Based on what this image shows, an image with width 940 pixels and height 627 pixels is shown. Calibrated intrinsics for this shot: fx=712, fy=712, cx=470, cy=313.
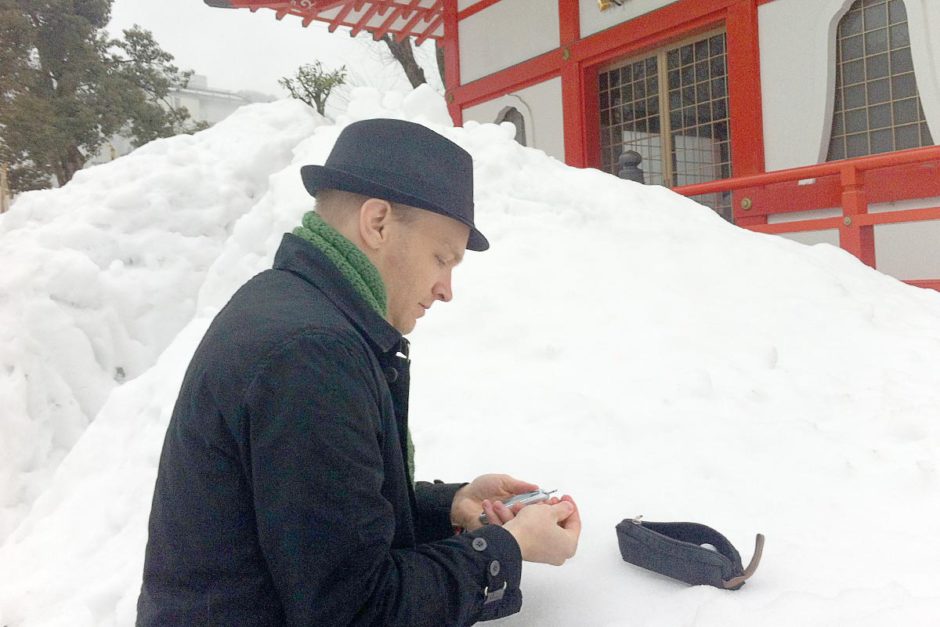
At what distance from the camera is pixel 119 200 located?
4844mm

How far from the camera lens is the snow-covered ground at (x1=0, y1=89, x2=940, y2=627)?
6.36 ft

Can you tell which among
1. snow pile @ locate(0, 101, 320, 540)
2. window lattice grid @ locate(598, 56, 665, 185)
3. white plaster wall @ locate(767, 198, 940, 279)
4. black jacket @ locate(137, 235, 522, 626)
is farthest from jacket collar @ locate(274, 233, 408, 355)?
window lattice grid @ locate(598, 56, 665, 185)

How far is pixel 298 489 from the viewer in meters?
1.03

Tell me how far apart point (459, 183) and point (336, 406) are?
1.79ft

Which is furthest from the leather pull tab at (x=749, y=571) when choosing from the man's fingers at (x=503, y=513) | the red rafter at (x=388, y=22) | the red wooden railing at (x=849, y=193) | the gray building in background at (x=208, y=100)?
the gray building in background at (x=208, y=100)

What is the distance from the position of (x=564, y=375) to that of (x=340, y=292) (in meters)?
1.75

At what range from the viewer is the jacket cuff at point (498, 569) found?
1.23 metres

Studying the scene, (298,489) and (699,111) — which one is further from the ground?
(699,111)

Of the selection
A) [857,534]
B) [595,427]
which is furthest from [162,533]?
[857,534]

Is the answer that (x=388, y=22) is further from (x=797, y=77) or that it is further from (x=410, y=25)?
(x=797, y=77)

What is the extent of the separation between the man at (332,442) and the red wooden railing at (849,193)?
185 inches

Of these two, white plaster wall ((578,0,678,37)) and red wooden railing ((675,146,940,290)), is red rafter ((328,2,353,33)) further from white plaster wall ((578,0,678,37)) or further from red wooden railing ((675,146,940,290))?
red wooden railing ((675,146,940,290))

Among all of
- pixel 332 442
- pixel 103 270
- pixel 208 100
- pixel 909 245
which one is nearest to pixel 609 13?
pixel 909 245

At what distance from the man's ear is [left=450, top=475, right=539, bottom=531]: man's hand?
660 mm
